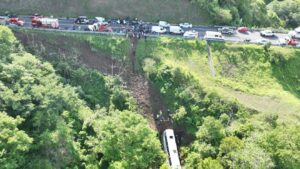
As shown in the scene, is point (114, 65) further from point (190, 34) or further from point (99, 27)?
point (190, 34)

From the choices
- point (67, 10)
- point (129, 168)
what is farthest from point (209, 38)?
point (129, 168)

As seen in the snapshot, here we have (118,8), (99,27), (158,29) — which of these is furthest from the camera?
(118,8)

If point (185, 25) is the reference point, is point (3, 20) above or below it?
above

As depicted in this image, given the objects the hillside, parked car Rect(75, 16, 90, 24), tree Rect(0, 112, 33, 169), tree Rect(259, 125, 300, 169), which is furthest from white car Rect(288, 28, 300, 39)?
tree Rect(0, 112, 33, 169)

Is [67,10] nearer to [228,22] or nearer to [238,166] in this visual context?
[228,22]

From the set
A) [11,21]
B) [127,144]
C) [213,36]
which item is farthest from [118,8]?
[127,144]

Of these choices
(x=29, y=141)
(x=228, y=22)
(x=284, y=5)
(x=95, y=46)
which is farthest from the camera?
(x=284, y=5)
